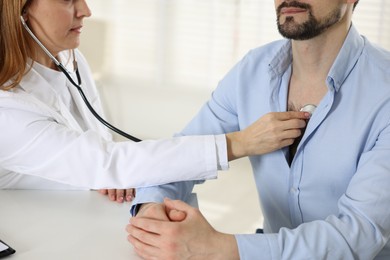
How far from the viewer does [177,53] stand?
347cm

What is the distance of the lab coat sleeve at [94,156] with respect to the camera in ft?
4.00

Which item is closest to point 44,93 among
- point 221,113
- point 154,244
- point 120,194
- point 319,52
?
point 120,194

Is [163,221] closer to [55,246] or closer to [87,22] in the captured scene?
[55,246]

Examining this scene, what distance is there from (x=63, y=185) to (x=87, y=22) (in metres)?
2.37

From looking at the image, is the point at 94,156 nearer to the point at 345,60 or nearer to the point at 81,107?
the point at 81,107

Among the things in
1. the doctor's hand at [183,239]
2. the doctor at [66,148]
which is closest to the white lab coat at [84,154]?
the doctor at [66,148]

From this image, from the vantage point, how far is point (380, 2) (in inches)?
116

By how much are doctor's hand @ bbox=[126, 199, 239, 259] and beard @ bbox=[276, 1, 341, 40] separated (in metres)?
0.46

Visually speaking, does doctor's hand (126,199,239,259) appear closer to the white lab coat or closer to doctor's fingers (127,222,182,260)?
doctor's fingers (127,222,182,260)

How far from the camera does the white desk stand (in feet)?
3.50

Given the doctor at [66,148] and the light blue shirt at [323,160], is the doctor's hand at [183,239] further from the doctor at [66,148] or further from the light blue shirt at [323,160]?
the doctor at [66,148]

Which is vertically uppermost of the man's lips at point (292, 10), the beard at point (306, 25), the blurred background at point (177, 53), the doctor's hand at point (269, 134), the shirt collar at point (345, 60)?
the man's lips at point (292, 10)

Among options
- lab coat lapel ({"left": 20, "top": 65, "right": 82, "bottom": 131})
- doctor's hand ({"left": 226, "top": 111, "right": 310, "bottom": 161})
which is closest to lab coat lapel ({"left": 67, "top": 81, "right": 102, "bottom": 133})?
lab coat lapel ({"left": 20, "top": 65, "right": 82, "bottom": 131})

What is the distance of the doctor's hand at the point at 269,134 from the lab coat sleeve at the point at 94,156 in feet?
0.19
